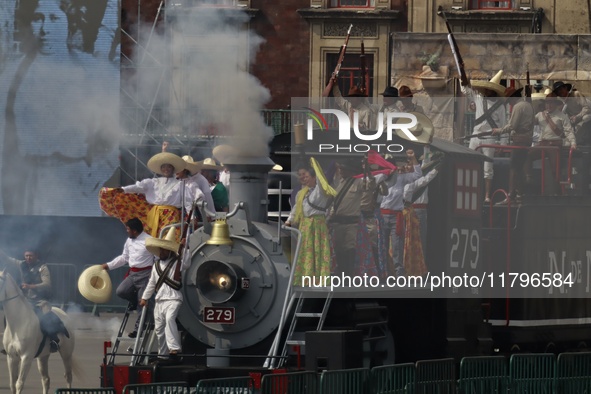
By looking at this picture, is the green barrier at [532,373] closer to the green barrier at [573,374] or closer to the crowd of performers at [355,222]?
the green barrier at [573,374]

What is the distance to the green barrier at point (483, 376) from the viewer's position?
1595 centimetres

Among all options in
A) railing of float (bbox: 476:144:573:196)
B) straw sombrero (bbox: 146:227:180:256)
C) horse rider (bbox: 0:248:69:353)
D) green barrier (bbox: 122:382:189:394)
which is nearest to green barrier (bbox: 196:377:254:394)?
green barrier (bbox: 122:382:189:394)

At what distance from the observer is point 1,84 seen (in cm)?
3247

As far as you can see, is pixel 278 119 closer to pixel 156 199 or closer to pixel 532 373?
pixel 156 199

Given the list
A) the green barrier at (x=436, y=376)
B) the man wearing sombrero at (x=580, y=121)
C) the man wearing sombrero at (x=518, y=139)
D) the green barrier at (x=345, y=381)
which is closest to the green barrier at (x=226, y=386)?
the green barrier at (x=345, y=381)

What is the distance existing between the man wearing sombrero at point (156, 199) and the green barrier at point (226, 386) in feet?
12.9

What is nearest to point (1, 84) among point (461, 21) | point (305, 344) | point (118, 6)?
point (118, 6)

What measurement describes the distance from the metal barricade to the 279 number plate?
14553mm

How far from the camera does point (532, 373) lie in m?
16.6

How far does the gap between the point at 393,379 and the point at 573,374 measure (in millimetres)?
2697

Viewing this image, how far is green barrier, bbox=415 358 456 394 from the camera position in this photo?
15.5 metres

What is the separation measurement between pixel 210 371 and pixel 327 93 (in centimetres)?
405

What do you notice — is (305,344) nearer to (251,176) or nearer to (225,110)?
(251,176)

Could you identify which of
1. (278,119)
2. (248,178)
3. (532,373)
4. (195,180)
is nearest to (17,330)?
(195,180)
